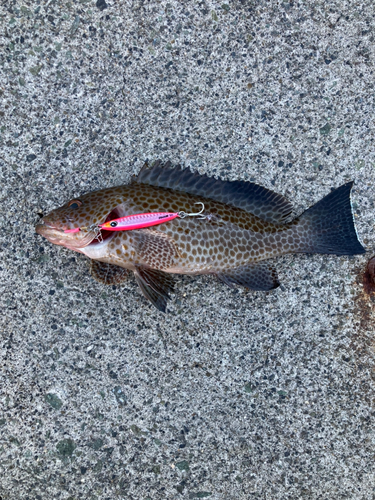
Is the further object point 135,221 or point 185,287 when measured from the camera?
point 185,287

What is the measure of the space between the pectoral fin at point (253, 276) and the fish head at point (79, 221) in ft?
3.17

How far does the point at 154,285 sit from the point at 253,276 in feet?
2.59

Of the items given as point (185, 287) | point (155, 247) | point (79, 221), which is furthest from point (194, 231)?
point (79, 221)

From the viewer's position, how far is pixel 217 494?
313 cm

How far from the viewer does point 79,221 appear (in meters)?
2.75

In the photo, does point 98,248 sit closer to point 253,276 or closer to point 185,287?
point 185,287

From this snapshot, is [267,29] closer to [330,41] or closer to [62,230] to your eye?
[330,41]

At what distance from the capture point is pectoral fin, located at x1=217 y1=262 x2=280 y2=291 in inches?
117

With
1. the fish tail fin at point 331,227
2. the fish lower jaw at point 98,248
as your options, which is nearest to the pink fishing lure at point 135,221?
the fish lower jaw at point 98,248

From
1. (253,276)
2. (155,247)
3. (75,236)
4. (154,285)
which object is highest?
(75,236)

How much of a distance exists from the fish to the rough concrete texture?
24 cm

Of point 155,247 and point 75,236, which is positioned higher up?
point 75,236

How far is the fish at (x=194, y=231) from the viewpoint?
2781mm

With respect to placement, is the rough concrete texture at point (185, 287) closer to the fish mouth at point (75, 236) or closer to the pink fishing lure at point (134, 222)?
the fish mouth at point (75, 236)
